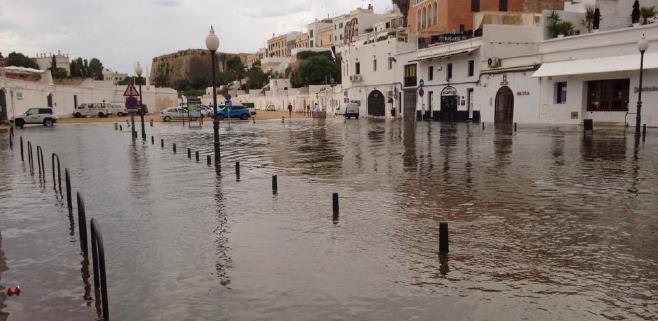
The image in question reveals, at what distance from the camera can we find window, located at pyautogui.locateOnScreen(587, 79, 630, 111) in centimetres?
3356

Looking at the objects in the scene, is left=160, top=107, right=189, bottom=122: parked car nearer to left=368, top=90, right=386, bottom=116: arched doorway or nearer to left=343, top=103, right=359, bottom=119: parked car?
left=343, top=103, right=359, bottom=119: parked car

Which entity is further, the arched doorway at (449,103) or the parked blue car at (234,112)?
the parked blue car at (234,112)

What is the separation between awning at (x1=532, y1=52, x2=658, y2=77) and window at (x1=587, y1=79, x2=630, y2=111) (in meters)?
1.53

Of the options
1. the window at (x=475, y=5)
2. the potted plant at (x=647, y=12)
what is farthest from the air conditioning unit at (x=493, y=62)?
the window at (x=475, y=5)

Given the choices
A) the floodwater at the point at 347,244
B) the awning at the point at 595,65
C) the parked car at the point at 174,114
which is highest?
the awning at the point at 595,65

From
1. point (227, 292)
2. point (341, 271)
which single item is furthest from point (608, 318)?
point (227, 292)

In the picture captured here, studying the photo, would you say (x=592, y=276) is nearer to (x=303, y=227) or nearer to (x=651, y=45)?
(x=303, y=227)

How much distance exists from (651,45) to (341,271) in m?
32.3

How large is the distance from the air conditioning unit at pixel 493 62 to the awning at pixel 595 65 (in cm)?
532

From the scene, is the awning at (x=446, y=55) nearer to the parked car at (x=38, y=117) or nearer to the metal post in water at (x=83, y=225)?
the parked car at (x=38, y=117)

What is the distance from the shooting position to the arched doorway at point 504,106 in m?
43.3

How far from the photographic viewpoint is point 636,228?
8.51 meters

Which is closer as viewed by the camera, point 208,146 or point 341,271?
point 341,271

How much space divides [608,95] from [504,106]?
10146 millimetres
